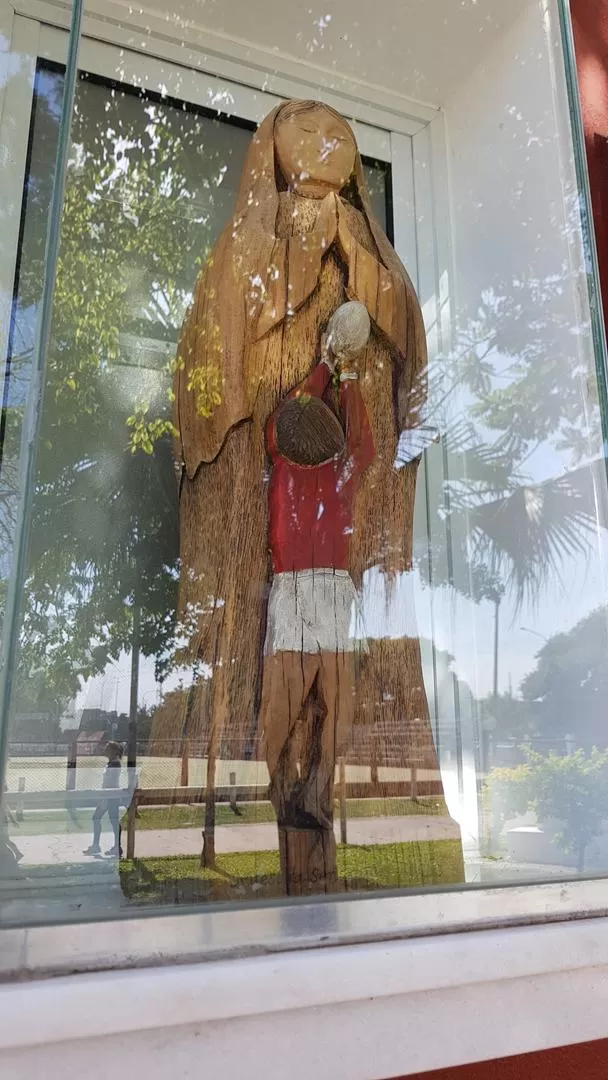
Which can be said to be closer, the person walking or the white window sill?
the white window sill

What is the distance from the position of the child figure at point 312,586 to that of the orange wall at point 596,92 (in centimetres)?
95

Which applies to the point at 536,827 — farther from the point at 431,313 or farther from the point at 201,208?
the point at 201,208

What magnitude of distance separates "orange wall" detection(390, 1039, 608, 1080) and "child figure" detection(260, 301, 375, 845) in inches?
22.6

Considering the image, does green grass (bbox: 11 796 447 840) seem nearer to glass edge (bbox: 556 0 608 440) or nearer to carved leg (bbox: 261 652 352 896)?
carved leg (bbox: 261 652 352 896)

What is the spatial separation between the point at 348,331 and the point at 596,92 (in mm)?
1321

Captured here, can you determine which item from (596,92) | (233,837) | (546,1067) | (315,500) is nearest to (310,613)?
(315,500)

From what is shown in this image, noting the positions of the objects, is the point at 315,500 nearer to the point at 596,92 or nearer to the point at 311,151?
the point at 311,151

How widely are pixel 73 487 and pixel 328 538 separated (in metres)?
0.58

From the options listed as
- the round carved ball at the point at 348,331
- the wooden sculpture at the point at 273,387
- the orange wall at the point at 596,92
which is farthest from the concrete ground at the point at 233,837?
the orange wall at the point at 596,92

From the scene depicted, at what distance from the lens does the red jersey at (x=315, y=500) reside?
5.61 feet

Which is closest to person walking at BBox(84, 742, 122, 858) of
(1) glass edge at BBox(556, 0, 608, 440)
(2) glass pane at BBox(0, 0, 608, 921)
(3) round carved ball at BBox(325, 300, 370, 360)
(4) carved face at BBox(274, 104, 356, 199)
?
(2) glass pane at BBox(0, 0, 608, 921)

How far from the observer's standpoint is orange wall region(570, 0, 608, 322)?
7.55ft

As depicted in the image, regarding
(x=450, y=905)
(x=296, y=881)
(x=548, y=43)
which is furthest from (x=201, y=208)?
(x=450, y=905)

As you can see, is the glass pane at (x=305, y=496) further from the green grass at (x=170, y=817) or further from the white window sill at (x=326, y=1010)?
the white window sill at (x=326, y=1010)
